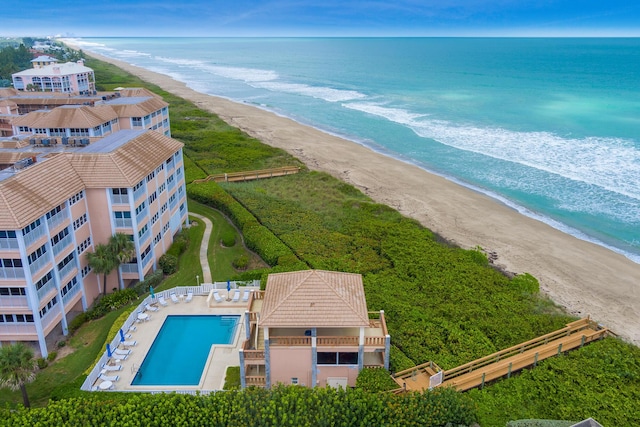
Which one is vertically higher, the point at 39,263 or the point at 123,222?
the point at 123,222

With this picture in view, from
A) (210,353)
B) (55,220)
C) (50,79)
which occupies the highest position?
(50,79)

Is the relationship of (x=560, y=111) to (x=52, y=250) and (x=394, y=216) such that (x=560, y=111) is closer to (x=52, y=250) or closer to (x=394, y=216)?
(x=394, y=216)

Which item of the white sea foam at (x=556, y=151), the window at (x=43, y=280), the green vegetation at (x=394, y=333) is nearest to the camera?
the green vegetation at (x=394, y=333)

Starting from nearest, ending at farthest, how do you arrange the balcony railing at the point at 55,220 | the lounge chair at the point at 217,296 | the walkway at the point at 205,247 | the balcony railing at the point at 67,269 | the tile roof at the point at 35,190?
the tile roof at the point at 35,190
the balcony railing at the point at 55,220
the balcony railing at the point at 67,269
the lounge chair at the point at 217,296
the walkway at the point at 205,247

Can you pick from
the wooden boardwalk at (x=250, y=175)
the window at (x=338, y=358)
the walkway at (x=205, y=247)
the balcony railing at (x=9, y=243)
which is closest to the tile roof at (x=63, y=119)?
the wooden boardwalk at (x=250, y=175)

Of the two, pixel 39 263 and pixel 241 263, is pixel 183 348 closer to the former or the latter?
pixel 39 263

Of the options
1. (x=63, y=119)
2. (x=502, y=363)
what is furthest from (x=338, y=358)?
(x=63, y=119)

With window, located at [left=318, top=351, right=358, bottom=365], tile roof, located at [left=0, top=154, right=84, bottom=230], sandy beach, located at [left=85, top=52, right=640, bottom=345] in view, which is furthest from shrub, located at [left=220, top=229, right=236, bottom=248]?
window, located at [left=318, top=351, right=358, bottom=365]

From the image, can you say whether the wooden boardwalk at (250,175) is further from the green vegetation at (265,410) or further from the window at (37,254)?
the green vegetation at (265,410)
